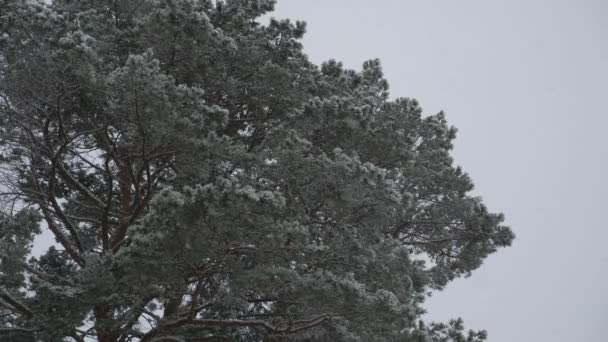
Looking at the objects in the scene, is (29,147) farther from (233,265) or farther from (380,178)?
(380,178)

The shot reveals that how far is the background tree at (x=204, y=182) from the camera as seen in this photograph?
7926mm

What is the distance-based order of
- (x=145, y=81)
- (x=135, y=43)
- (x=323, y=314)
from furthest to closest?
(x=135, y=43), (x=323, y=314), (x=145, y=81)

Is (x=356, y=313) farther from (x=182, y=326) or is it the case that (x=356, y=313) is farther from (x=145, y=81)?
(x=145, y=81)

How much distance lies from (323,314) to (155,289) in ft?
7.39

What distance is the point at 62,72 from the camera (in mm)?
8734

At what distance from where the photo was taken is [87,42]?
8.41 meters

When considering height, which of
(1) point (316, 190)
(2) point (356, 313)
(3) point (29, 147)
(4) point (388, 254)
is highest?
(3) point (29, 147)

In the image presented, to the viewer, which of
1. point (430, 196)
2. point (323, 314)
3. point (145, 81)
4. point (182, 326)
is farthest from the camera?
point (430, 196)

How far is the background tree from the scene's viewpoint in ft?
26.0

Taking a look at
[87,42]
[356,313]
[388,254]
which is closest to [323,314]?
[356,313]

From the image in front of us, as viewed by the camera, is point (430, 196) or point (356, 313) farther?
point (430, 196)

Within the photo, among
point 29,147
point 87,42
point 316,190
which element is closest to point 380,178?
point 316,190

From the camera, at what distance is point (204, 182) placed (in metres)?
9.16

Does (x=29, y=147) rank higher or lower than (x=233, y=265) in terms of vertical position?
higher
